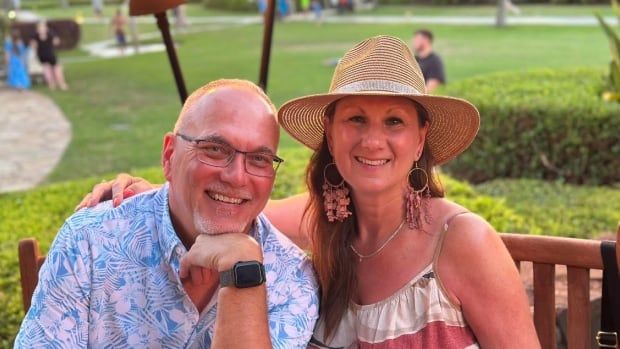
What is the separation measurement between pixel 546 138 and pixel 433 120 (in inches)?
227

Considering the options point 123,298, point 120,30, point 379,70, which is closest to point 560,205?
point 379,70

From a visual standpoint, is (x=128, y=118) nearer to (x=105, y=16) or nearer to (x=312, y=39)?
(x=312, y=39)

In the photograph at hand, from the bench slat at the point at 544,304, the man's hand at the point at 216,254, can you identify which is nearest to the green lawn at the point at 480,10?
the bench slat at the point at 544,304

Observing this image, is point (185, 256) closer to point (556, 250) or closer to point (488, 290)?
point (488, 290)

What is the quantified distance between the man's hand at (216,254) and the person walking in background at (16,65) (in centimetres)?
1722

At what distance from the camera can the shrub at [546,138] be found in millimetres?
7770

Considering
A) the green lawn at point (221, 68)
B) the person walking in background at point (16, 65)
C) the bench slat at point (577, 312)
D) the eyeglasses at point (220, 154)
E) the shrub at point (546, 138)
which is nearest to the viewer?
the eyeglasses at point (220, 154)

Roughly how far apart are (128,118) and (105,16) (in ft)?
103

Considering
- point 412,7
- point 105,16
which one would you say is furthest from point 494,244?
point 105,16

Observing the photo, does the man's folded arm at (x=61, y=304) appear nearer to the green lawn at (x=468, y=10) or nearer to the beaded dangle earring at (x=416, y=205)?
the beaded dangle earring at (x=416, y=205)

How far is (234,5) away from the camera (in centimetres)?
4288

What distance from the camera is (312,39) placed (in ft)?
84.3

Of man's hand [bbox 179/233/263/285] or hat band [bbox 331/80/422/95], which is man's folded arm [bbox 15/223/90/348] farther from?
hat band [bbox 331/80/422/95]

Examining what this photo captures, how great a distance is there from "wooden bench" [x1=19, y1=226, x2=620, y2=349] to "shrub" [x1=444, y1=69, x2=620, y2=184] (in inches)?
208
